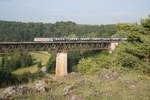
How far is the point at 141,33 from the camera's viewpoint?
A: 68.4 ft

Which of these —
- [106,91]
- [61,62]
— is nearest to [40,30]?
[61,62]

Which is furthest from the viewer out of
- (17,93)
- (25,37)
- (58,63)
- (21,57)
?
(25,37)

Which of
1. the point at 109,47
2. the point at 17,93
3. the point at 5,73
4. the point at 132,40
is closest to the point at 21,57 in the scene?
the point at 5,73

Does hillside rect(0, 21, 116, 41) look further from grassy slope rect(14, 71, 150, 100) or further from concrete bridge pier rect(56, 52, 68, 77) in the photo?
grassy slope rect(14, 71, 150, 100)

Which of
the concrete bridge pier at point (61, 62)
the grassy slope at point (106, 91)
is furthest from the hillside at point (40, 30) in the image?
the grassy slope at point (106, 91)

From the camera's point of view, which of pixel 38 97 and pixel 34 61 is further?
pixel 34 61

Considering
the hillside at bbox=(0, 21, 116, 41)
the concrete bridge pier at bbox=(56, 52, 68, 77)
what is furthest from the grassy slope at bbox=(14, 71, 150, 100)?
the hillside at bbox=(0, 21, 116, 41)

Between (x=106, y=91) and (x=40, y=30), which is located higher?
(x=40, y=30)

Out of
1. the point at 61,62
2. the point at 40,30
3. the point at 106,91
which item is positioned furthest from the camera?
the point at 40,30

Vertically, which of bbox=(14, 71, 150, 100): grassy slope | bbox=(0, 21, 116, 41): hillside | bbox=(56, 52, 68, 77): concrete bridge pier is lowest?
bbox=(56, 52, 68, 77): concrete bridge pier

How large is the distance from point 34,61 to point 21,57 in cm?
834

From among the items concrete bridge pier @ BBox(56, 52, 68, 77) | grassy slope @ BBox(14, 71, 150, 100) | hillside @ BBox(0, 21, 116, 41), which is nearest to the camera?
grassy slope @ BBox(14, 71, 150, 100)

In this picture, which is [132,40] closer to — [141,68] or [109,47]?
[141,68]

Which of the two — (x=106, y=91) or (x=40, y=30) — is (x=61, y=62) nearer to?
(x=106, y=91)
